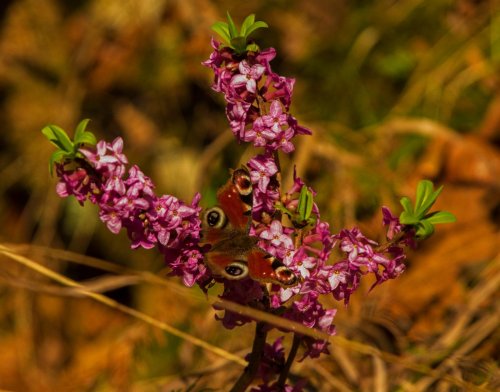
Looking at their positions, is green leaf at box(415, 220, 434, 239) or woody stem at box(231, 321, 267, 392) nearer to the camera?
green leaf at box(415, 220, 434, 239)

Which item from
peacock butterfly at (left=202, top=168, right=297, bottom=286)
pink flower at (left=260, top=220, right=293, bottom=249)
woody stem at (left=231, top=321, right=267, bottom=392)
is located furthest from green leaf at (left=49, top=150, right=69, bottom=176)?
woody stem at (left=231, top=321, right=267, bottom=392)

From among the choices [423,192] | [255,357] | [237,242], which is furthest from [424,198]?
[255,357]

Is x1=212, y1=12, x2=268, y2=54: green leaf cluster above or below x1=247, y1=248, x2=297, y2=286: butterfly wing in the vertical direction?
above

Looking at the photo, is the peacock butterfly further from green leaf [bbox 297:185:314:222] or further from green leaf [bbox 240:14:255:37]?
green leaf [bbox 240:14:255:37]

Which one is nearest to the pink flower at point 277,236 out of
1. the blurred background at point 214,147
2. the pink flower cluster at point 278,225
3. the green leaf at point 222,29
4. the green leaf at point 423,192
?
the pink flower cluster at point 278,225

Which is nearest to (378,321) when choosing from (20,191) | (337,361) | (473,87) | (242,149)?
(337,361)

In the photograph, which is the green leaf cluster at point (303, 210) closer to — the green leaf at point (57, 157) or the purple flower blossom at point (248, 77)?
the purple flower blossom at point (248, 77)

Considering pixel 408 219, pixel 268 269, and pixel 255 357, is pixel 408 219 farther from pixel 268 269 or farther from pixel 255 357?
pixel 255 357
